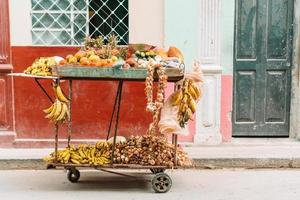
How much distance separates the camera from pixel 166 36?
24.0 ft

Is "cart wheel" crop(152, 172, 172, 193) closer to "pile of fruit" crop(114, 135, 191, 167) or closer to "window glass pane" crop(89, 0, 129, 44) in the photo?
"pile of fruit" crop(114, 135, 191, 167)

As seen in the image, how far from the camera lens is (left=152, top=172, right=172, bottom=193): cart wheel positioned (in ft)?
18.6

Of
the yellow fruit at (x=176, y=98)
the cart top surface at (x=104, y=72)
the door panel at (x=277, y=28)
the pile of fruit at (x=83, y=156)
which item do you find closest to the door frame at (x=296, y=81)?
the door panel at (x=277, y=28)

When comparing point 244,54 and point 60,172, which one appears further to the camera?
point 244,54

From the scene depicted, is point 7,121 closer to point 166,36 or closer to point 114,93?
point 114,93

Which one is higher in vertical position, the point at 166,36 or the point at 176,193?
the point at 166,36

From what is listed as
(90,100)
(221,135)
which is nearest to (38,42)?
(90,100)

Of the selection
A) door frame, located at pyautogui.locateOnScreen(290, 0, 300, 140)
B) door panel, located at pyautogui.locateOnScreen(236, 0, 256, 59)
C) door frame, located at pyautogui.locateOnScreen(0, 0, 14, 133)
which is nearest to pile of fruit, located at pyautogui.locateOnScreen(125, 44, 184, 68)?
door panel, located at pyautogui.locateOnScreen(236, 0, 256, 59)

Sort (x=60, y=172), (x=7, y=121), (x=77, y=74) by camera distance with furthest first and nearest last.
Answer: (x=7, y=121) < (x=60, y=172) < (x=77, y=74)

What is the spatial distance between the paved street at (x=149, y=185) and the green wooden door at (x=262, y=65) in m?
1.13

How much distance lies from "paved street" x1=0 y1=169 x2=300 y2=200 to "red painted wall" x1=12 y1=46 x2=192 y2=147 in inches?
32.9

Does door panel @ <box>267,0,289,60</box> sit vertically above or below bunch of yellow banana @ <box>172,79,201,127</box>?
above

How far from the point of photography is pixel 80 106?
24.1 ft

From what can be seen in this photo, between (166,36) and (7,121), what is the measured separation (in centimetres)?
253
